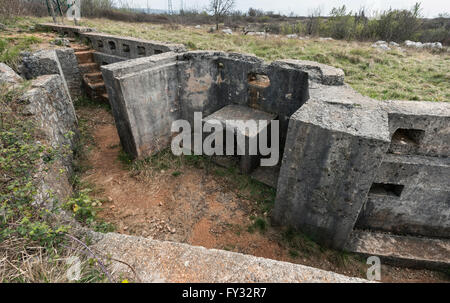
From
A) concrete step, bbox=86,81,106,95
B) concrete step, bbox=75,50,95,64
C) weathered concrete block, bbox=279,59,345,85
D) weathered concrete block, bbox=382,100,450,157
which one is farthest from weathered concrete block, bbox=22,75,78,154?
weathered concrete block, bbox=382,100,450,157

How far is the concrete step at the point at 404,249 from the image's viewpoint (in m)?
3.46

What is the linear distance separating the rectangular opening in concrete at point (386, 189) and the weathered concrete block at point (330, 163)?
2.27 feet

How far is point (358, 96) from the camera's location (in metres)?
3.48

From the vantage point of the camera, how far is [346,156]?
113 inches

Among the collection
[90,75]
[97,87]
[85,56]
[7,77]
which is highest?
[7,77]

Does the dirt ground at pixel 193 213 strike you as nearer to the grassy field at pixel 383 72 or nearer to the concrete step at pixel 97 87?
the concrete step at pixel 97 87

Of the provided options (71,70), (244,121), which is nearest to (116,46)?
(71,70)

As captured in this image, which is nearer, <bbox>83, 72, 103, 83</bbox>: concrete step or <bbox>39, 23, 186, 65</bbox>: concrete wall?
<bbox>39, 23, 186, 65</bbox>: concrete wall

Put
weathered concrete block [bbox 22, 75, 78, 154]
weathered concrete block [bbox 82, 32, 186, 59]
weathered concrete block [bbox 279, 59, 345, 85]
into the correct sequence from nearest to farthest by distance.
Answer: weathered concrete block [bbox 22, 75, 78, 154] < weathered concrete block [bbox 279, 59, 345, 85] < weathered concrete block [bbox 82, 32, 186, 59]

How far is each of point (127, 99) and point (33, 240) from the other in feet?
11.2

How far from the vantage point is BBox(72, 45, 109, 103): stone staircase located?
778 centimetres

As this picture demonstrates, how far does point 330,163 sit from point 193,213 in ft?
8.12

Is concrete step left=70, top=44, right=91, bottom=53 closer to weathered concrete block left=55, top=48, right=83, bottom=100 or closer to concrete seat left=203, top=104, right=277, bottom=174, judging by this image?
weathered concrete block left=55, top=48, right=83, bottom=100

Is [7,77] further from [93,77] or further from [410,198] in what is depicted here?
[410,198]
